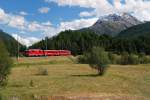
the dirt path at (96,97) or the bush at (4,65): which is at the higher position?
the bush at (4,65)

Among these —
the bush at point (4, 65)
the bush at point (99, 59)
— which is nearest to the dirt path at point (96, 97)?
the bush at point (4, 65)

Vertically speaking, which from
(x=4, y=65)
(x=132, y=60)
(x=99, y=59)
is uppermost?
(x=99, y=59)

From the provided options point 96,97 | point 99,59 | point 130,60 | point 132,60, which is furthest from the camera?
point 130,60

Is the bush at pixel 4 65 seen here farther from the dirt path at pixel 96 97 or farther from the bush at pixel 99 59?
the bush at pixel 99 59

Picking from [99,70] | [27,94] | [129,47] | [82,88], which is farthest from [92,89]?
[129,47]

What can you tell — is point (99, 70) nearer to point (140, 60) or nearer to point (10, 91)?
point (10, 91)

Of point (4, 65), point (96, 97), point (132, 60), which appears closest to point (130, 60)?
point (132, 60)

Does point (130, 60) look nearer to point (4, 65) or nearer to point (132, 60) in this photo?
point (132, 60)

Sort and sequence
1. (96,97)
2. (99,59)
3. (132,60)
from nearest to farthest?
(96,97), (99,59), (132,60)

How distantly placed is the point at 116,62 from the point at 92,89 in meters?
66.4

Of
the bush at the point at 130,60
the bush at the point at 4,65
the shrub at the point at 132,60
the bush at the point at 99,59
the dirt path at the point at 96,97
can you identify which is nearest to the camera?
the dirt path at the point at 96,97

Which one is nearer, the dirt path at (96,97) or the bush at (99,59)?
the dirt path at (96,97)

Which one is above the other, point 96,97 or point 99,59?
point 99,59

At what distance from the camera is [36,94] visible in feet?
126
